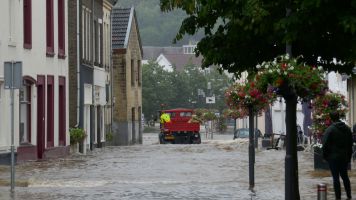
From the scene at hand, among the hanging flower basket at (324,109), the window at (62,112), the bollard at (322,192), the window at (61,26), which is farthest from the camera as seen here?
the window at (62,112)

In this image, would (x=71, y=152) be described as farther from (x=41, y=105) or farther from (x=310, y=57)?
(x=310, y=57)

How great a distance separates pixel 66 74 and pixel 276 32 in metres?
25.2

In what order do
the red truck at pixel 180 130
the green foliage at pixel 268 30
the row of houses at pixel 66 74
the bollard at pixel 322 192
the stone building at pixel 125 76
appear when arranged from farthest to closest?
the red truck at pixel 180 130
the stone building at pixel 125 76
the row of houses at pixel 66 74
the green foliage at pixel 268 30
the bollard at pixel 322 192

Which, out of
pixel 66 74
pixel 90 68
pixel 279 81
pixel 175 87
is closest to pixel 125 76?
pixel 90 68

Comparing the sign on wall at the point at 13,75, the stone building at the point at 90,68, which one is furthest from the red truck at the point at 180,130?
the sign on wall at the point at 13,75

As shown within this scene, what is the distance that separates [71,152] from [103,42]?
1285cm

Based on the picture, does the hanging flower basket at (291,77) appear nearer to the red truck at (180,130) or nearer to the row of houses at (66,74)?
the row of houses at (66,74)

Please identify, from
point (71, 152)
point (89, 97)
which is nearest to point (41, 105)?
point (71, 152)

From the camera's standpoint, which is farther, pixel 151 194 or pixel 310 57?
pixel 151 194

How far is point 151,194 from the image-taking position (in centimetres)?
1980

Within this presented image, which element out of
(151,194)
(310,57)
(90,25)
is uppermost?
(90,25)

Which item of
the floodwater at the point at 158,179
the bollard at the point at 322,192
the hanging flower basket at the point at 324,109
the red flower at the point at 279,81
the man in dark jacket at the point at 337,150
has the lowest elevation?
the floodwater at the point at 158,179

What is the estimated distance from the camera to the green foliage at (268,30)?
14.7 m

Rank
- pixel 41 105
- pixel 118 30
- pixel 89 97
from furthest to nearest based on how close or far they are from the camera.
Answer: pixel 118 30
pixel 89 97
pixel 41 105
